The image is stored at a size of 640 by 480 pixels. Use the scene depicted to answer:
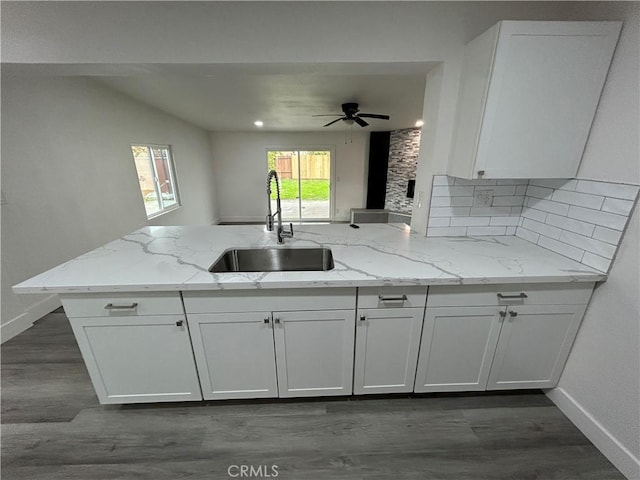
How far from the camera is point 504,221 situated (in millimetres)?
1771

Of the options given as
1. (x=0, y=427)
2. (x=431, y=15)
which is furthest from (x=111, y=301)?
(x=431, y=15)

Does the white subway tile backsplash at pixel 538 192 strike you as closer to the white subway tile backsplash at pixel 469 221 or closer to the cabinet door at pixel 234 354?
the white subway tile backsplash at pixel 469 221

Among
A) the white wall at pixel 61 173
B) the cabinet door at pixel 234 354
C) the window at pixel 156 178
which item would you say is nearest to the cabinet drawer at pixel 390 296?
the cabinet door at pixel 234 354

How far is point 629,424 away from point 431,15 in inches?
90.3

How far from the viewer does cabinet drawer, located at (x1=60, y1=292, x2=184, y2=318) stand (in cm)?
121

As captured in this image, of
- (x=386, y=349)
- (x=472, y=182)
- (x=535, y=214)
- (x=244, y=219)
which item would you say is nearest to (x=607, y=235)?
(x=535, y=214)

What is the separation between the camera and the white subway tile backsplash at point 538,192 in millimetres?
1540

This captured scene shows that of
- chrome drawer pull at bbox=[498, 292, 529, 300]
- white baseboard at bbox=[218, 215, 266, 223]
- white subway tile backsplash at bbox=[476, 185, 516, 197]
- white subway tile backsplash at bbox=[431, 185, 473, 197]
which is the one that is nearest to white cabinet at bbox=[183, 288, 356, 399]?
chrome drawer pull at bbox=[498, 292, 529, 300]

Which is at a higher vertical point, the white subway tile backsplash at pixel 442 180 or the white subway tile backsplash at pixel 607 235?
the white subway tile backsplash at pixel 442 180

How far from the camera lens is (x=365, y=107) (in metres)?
3.99

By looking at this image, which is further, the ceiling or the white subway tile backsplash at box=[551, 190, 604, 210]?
the ceiling

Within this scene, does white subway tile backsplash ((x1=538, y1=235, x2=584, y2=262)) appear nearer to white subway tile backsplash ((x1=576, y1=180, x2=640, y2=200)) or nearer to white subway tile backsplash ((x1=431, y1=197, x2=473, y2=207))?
white subway tile backsplash ((x1=576, y1=180, x2=640, y2=200))

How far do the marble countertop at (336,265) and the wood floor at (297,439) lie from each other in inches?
34.6

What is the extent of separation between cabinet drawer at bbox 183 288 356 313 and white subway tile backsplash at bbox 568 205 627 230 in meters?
1.27
